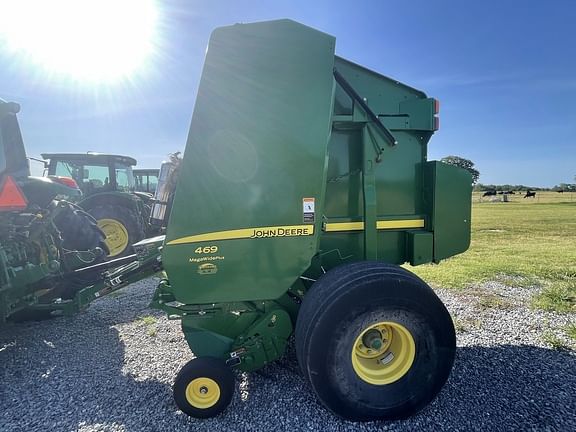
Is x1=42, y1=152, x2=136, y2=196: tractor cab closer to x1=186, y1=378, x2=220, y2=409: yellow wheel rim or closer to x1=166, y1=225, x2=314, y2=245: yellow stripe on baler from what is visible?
x1=166, y1=225, x2=314, y2=245: yellow stripe on baler

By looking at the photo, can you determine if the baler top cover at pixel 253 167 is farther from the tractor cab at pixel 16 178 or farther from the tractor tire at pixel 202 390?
the tractor cab at pixel 16 178

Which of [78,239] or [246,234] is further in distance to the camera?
[78,239]

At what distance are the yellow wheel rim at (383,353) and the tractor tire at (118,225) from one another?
22.0 feet

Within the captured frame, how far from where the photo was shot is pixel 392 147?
324 centimetres

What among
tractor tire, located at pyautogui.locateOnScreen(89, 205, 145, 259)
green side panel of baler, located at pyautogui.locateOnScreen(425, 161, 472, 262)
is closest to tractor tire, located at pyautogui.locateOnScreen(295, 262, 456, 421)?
green side panel of baler, located at pyautogui.locateOnScreen(425, 161, 472, 262)

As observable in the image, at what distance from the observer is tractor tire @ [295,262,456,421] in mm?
2480

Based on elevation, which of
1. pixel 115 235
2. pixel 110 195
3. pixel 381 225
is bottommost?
pixel 115 235

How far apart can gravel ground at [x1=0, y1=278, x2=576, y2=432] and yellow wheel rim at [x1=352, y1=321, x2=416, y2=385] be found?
329 mm

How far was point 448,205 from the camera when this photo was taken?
3383 mm

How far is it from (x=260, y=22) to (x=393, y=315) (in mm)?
2331

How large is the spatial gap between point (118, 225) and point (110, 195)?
710 mm

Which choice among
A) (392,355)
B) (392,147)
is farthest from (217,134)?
(392,355)

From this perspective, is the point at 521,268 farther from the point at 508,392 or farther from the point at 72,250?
the point at 72,250

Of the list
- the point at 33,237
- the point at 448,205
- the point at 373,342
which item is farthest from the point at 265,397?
the point at 33,237
